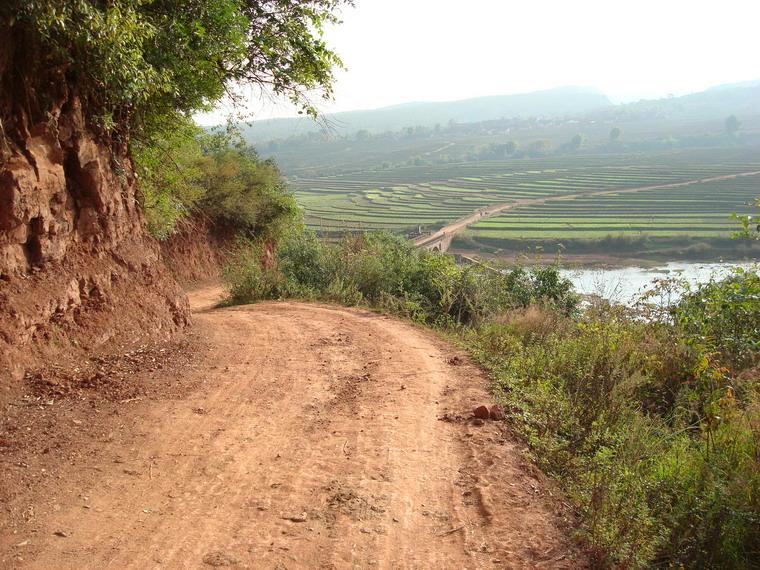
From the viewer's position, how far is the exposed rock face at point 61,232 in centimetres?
564

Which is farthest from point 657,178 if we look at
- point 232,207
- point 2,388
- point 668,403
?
point 2,388

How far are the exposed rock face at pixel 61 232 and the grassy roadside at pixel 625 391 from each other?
185 inches

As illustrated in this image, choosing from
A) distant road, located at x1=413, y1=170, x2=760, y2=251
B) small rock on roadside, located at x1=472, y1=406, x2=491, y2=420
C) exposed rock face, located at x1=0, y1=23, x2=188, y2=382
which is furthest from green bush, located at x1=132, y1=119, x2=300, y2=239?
distant road, located at x1=413, y1=170, x2=760, y2=251

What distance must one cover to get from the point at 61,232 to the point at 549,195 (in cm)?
6864

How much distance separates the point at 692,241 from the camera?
37.8 metres

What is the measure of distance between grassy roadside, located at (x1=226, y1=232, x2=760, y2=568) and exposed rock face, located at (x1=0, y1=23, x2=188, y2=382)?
4.70 metres

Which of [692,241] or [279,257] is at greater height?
[279,257]

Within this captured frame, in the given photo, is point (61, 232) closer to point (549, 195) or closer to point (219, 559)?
point (219, 559)

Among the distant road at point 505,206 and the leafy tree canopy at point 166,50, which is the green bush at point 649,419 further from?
the distant road at point 505,206

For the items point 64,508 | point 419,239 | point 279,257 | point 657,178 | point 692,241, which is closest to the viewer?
point 64,508

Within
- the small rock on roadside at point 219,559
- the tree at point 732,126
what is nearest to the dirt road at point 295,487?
the small rock on roadside at point 219,559

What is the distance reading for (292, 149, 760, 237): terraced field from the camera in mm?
46625

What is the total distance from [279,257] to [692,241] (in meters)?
31.6

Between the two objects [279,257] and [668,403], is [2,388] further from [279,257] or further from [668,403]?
[279,257]
